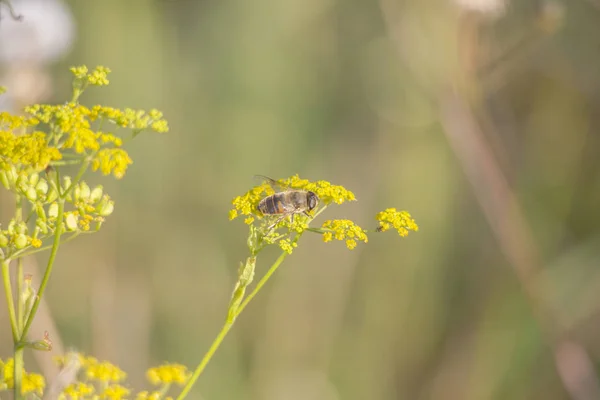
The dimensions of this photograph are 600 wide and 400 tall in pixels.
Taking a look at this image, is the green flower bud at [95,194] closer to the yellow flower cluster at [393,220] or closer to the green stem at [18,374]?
the green stem at [18,374]

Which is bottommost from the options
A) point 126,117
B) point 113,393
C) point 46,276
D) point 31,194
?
point 113,393

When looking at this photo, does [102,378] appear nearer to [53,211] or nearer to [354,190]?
[53,211]

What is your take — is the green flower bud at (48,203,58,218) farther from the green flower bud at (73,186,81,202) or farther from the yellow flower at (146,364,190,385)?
the yellow flower at (146,364,190,385)

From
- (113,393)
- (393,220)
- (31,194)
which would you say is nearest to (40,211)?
(31,194)

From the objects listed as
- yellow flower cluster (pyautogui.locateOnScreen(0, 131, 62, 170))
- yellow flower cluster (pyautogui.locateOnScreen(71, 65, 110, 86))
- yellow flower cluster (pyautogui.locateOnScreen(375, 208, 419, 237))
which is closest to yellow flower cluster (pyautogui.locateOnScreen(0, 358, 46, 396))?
yellow flower cluster (pyautogui.locateOnScreen(0, 131, 62, 170))

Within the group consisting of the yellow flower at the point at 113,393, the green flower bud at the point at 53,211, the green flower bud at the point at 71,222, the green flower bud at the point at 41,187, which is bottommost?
the yellow flower at the point at 113,393

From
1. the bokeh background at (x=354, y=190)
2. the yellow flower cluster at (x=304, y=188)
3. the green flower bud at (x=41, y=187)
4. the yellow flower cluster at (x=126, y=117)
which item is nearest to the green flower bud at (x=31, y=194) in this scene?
the green flower bud at (x=41, y=187)

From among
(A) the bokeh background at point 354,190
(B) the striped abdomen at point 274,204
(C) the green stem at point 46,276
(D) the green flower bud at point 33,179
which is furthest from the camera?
(A) the bokeh background at point 354,190
